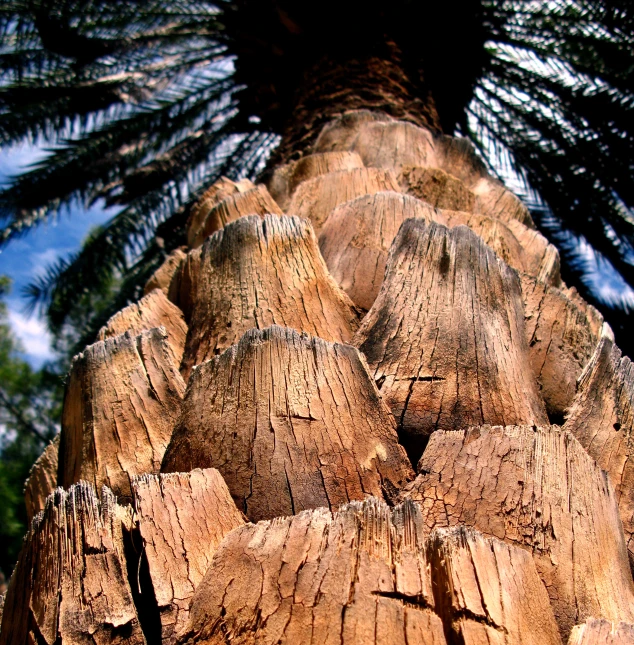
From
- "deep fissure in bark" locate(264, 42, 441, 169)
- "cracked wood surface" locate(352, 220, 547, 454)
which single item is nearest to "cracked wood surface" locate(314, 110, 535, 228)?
"deep fissure in bark" locate(264, 42, 441, 169)

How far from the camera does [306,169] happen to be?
2613 millimetres

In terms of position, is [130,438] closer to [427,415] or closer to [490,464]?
[427,415]

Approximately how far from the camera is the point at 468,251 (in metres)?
1.72

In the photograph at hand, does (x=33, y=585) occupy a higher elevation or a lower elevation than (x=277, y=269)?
lower

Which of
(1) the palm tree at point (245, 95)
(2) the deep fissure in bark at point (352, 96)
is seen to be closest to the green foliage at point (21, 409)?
(1) the palm tree at point (245, 95)

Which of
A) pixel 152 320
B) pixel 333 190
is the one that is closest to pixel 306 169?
pixel 333 190

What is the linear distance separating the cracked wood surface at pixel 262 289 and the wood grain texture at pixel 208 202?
1.86 ft

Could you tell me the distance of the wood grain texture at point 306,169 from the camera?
8.29 feet

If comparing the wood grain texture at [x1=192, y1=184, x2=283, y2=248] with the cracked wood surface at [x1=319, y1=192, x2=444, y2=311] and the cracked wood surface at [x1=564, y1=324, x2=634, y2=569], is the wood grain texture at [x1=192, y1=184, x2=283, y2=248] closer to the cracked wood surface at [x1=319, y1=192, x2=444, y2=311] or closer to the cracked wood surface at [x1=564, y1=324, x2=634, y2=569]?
the cracked wood surface at [x1=319, y1=192, x2=444, y2=311]

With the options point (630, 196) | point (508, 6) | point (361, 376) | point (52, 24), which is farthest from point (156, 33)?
point (361, 376)

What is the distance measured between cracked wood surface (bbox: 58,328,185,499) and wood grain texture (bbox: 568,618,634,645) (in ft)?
2.83

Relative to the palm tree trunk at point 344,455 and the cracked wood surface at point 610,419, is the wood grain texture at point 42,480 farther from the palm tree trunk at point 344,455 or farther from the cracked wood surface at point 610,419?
the cracked wood surface at point 610,419

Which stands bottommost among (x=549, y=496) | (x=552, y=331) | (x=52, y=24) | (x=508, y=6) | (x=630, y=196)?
(x=549, y=496)

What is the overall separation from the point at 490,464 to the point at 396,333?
1.25ft
